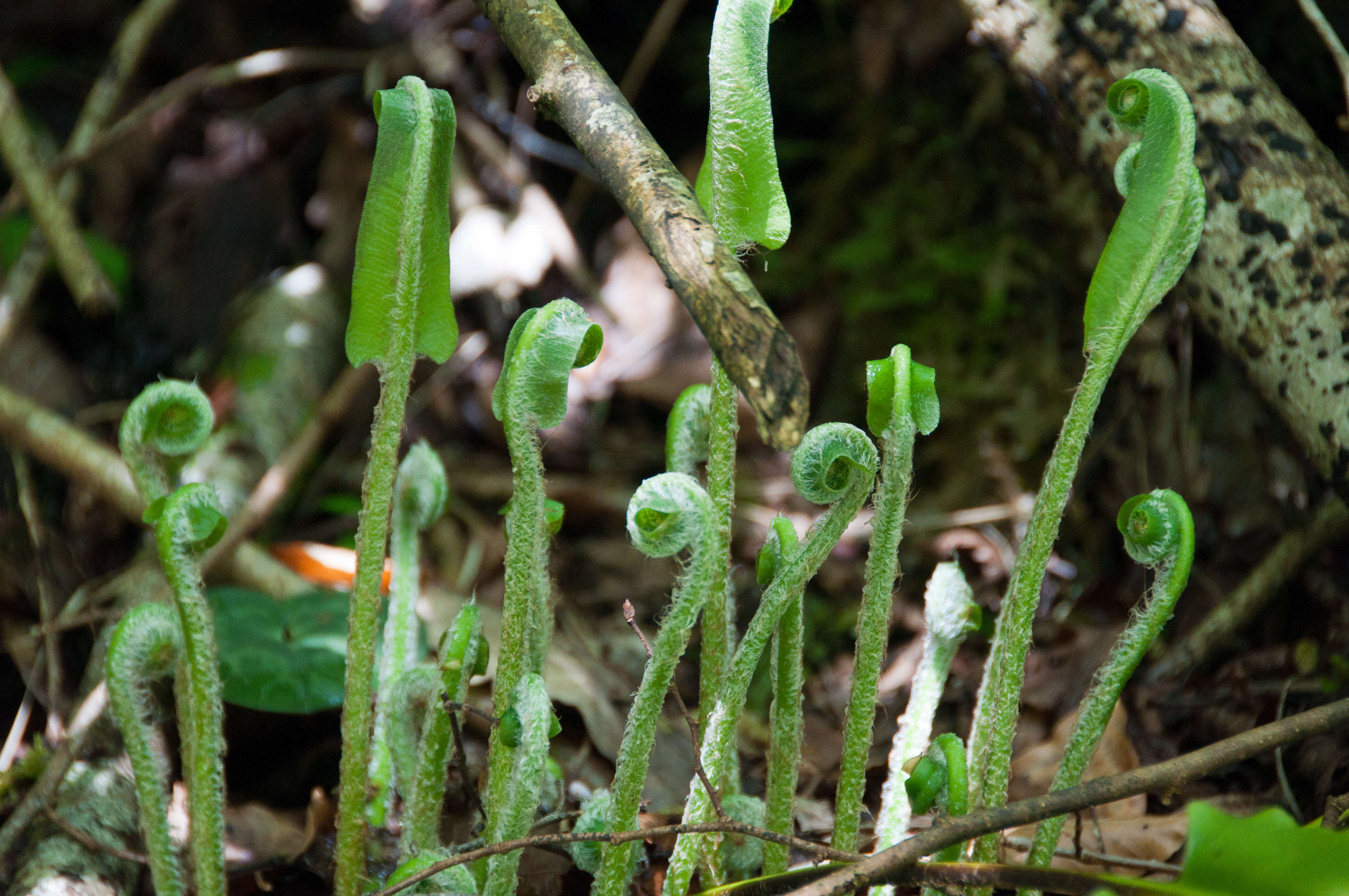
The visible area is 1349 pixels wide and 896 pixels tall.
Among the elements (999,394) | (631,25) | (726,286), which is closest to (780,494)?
(999,394)

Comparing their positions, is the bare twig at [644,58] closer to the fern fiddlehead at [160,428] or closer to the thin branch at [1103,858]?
the fern fiddlehead at [160,428]

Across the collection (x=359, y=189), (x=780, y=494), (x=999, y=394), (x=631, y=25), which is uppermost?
(x=631, y=25)

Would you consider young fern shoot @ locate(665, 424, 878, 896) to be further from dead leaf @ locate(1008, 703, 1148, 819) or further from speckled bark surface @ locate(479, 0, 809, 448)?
dead leaf @ locate(1008, 703, 1148, 819)

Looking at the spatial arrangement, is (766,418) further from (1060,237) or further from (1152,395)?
(1060,237)

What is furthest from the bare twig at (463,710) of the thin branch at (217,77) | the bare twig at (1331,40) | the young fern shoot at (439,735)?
the thin branch at (217,77)

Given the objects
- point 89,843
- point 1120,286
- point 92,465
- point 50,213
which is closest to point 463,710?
point 89,843

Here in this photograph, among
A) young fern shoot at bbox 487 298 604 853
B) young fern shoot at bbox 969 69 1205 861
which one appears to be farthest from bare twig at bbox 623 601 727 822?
young fern shoot at bbox 969 69 1205 861

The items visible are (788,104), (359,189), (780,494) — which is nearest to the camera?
(780,494)
